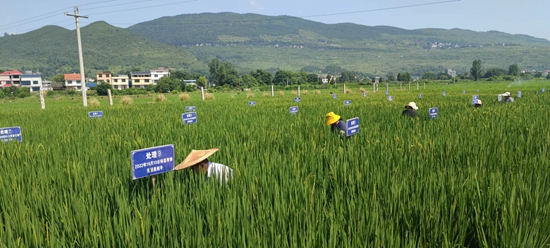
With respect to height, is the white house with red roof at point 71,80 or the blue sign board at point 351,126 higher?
the white house with red roof at point 71,80

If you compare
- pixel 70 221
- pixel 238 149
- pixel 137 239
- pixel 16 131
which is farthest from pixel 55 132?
pixel 137 239

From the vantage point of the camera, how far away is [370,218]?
65.6 inches

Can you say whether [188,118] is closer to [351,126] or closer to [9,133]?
[9,133]

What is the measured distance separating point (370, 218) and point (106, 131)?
5071 millimetres

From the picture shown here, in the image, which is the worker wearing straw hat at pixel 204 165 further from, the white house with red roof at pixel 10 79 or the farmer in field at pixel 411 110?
the white house with red roof at pixel 10 79

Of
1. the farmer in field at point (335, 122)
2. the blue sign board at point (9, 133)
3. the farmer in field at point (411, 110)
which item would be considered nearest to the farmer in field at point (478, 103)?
the farmer in field at point (411, 110)

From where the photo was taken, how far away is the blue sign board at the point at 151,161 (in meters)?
2.22

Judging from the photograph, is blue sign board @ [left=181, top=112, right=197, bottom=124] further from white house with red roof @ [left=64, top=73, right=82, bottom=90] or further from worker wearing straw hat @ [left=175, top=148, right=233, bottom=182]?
white house with red roof @ [left=64, top=73, right=82, bottom=90]

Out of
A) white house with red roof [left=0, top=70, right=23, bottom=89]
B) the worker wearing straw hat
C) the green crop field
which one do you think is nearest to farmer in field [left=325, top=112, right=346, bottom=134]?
the green crop field

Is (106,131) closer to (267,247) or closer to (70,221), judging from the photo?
(70,221)

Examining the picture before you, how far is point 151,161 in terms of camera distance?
232 cm

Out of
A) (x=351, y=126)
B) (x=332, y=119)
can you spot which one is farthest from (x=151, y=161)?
(x=332, y=119)

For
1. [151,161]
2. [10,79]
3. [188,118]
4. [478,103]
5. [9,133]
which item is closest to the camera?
[151,161]

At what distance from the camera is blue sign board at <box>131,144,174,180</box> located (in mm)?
2223
